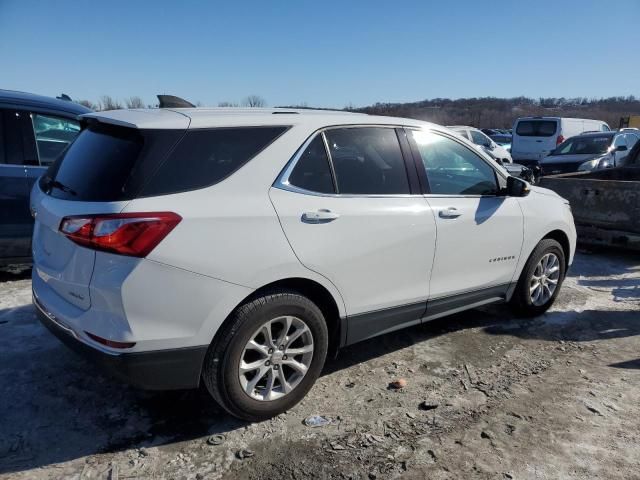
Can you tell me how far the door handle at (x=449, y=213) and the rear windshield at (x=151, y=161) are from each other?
1.35m

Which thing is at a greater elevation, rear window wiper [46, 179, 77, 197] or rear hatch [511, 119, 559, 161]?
rear window wiper [46, 179, 77, 197]

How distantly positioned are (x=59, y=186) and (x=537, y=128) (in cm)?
1873

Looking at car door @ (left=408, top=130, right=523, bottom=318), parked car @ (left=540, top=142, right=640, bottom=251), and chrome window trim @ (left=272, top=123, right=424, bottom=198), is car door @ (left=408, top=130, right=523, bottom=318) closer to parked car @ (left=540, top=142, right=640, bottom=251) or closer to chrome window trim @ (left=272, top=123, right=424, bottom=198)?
chrome window trim @ (left=272, top=123, right=424, bottom=198)

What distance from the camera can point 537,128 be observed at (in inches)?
734

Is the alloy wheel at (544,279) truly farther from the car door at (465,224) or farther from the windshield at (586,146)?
the windshield at (586,146)

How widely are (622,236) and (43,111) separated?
280 inches

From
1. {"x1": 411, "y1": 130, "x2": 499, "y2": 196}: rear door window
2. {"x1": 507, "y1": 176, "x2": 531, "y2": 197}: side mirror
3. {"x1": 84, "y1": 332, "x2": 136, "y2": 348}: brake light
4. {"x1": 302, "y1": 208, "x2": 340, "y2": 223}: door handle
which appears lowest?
{"x1": 84, "y1": 332, "x2": 136, "y2": 348}: brake light

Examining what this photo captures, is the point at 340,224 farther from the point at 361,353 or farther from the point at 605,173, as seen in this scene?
the point at 605,173

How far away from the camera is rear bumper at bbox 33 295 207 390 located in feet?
8.32

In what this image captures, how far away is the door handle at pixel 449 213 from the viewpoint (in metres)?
3.64

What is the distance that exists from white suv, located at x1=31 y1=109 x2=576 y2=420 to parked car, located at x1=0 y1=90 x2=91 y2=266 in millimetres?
2024

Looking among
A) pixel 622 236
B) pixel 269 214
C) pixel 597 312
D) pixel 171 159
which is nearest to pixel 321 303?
pixel 269 214

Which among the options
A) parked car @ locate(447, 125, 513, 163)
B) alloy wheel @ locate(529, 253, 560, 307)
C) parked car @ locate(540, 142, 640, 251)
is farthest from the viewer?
parked car @ locate(447, 125, 513, 163)

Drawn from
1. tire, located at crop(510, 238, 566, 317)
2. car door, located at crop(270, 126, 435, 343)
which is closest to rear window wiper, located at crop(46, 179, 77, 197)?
car door, located at crop(270, 126, 435, 343)
